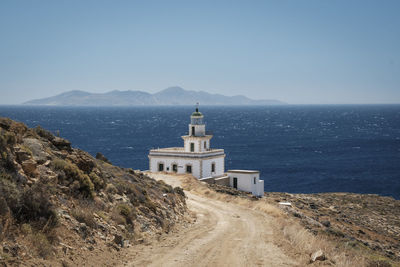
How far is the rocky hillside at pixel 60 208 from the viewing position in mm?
12930

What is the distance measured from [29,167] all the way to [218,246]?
748 cm

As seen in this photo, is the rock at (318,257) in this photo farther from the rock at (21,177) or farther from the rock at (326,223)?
the rock at (326,223)

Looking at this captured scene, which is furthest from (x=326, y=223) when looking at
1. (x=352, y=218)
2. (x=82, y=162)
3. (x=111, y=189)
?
(x=82, y=162)

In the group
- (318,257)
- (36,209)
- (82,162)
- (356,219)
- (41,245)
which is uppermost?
(82,162)

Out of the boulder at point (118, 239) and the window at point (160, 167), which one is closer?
the boulder at point (118, 239)

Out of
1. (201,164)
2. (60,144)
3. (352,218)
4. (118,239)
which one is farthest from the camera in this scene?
(201,164)

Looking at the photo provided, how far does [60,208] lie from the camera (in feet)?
51.9

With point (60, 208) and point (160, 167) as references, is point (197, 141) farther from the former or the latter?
point (60, 208)

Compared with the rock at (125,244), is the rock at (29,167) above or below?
above

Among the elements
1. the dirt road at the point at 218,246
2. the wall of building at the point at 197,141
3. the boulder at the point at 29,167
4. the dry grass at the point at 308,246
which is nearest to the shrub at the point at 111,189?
the dirt road at the point at 218,246

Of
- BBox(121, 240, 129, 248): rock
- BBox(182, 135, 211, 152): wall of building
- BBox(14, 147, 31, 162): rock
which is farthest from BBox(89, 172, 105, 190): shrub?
BBox(182, 135, 211, 152): wall of building

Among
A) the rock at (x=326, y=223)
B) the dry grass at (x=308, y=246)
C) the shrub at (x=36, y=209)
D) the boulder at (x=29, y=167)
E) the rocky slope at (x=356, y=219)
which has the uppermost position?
the boulder at (x=29, y=167)

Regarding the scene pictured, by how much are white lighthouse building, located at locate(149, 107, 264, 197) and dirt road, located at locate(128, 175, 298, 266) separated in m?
20.7

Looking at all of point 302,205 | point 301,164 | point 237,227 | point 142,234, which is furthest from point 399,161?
point 142,234
